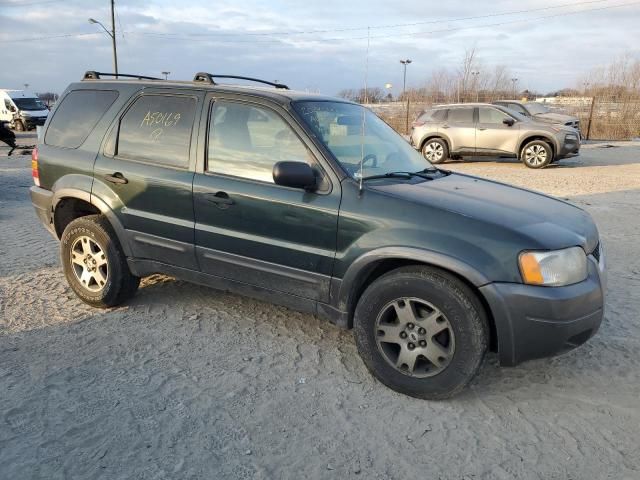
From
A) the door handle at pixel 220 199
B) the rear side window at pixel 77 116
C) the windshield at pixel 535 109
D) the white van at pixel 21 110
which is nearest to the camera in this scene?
the door handle at pixel 220 199

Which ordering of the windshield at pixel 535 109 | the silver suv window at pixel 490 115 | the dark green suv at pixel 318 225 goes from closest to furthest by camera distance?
1. the dark green suv at pixel 318 225
2. the silver suv window at pixel 490 115
3. the windshield at pixel 535 109

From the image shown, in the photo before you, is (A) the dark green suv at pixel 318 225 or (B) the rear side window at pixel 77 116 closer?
(A) the dark green suv at pixel 318 225

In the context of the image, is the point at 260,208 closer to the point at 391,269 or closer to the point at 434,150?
the point at 391,269

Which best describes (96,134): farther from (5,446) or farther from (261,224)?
(5,446)

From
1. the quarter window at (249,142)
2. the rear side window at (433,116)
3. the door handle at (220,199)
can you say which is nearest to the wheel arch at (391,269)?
the quarter window at (249,142)

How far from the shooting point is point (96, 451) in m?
2.62

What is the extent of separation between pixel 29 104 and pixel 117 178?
3103 cm

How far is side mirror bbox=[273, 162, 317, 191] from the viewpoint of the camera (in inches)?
126

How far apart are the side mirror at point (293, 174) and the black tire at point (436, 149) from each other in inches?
493

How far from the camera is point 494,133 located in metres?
14.5

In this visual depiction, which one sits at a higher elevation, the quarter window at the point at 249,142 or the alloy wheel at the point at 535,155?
the quarter window at the point at 249,142

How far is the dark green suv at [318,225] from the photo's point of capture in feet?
9.53

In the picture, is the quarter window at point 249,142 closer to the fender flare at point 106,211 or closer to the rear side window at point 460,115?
the fender flare at point 106,211

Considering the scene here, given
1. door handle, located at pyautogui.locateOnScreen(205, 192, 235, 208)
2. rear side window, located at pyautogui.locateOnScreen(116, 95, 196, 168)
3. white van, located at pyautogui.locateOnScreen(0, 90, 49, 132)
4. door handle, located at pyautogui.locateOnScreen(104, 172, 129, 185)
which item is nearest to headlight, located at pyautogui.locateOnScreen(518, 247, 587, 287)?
door handle, located at pyautogui.locateOnScreen(205, 192, 235, 208)
